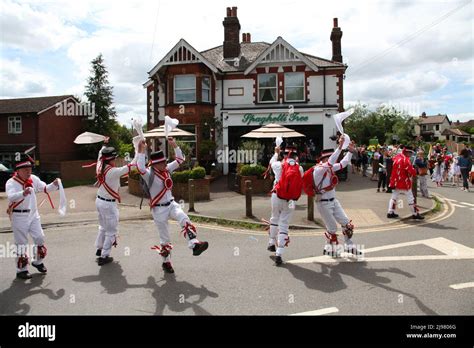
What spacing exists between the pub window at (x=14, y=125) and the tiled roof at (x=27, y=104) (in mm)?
560

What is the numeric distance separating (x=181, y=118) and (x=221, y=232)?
48.3 ft

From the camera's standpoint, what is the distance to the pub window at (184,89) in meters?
23.5

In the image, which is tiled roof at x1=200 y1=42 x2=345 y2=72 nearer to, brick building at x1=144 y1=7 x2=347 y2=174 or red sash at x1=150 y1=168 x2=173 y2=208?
brick building at x1=144 y1=7 x2=347 y2=174

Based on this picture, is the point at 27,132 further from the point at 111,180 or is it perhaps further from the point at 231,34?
the point at 111,180

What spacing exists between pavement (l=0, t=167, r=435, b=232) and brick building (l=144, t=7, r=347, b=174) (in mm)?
6354

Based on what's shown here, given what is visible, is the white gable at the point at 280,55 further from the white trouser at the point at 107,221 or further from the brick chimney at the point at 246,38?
the white trouser at the point at 107,221

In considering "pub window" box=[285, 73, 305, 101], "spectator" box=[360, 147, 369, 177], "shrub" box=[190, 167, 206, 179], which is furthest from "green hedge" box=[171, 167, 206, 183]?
"spectator" box=[360, 147, 369, 177]

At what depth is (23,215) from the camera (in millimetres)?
6535

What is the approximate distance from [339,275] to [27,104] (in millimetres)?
33942

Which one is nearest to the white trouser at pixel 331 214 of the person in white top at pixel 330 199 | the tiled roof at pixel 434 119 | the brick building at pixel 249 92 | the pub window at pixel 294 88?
the person in white top at pixel 330 199

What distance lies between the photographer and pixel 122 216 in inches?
480

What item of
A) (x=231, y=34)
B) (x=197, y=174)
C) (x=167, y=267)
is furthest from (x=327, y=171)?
(x=231, y=34)
